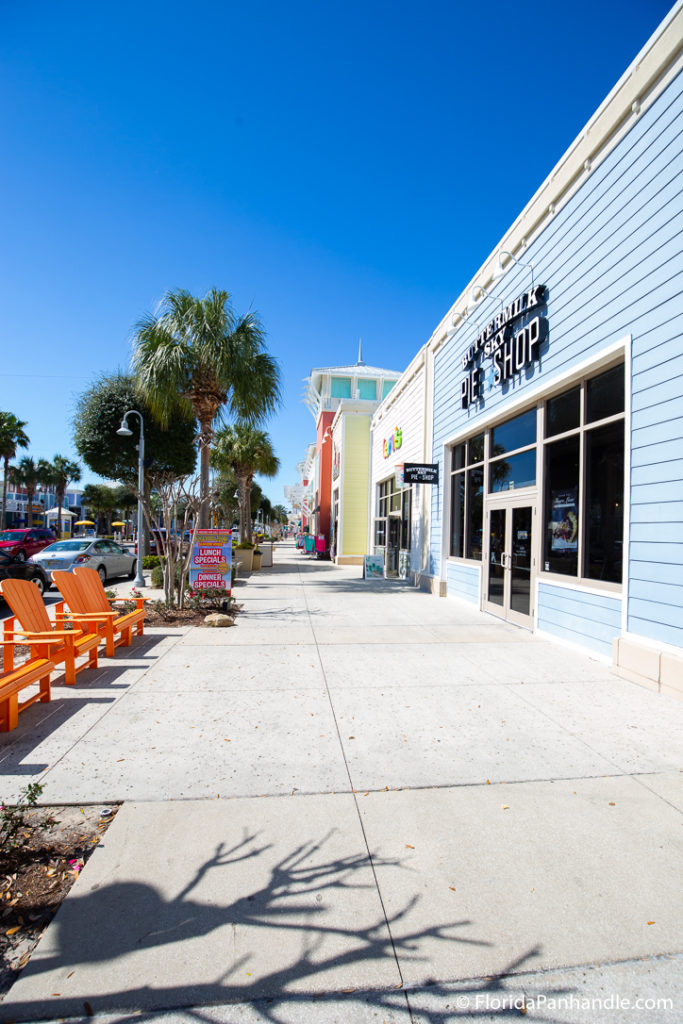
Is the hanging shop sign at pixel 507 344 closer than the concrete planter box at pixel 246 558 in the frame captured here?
Yes

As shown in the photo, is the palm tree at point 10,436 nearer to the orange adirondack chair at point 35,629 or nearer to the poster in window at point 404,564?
the poster in window at point 404,564

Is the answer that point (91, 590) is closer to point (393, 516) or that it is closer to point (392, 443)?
point (393, 516)

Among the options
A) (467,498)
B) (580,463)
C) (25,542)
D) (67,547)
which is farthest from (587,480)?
(25,542)

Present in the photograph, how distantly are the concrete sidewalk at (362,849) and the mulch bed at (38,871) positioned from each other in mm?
77

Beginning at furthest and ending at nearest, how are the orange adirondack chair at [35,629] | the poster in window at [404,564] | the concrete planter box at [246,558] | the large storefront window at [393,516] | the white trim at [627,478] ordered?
the concrete planter box at [246,558] → the large storefront window at [393,516] → the poster in window at [404,564] → the white trim at [627,478] → the orange adirondack chair at [35,629]

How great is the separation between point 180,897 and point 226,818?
642 millimetres

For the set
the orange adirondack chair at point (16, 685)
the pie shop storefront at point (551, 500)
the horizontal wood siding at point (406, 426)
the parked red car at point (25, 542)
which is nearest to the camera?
the orange adirondack chair at point (16, 685)

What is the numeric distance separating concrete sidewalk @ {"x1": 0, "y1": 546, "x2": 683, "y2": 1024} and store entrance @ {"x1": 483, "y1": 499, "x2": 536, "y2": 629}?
2.94 m

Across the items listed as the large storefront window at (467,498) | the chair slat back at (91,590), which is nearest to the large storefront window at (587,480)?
the large storefront window at (467,498)

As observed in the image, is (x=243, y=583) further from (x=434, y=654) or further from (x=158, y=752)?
(x=158, y=752)

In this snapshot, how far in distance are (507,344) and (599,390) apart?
106 inches

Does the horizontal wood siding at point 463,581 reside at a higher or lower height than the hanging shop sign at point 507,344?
lower

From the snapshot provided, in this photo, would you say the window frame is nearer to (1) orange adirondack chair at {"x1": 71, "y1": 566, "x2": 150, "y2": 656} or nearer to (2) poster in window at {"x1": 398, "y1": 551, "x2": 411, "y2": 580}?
(2) poster in window at {"x1": 398, "y1": 551, "x2": 411, "y2": 580}

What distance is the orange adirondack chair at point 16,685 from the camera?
13.5 ft
